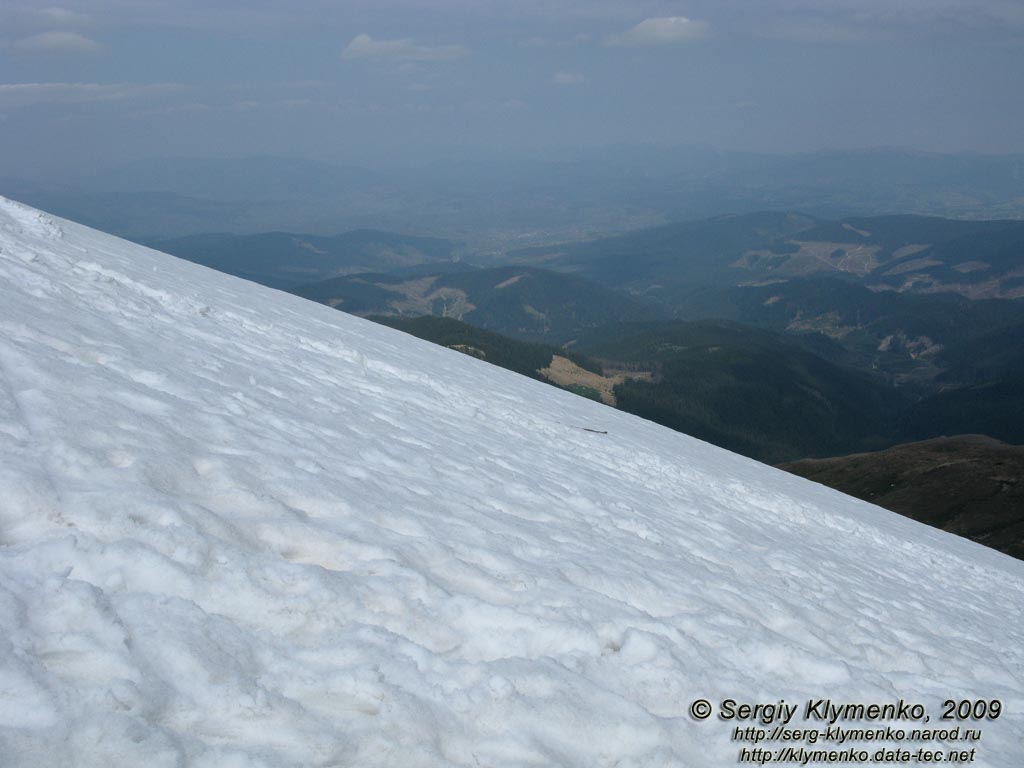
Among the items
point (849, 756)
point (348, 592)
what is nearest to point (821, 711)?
point (849, 756)

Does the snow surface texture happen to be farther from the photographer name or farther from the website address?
the website address

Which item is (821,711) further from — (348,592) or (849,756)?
(348,592)

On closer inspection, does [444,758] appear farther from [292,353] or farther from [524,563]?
[292,353]

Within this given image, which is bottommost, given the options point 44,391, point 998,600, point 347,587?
point 998,600

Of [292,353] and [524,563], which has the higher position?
[292,353]

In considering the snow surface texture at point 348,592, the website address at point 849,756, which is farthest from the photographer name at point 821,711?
the website address at point 849,756

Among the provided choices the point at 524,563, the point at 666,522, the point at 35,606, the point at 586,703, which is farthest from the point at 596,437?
the point at 35,606

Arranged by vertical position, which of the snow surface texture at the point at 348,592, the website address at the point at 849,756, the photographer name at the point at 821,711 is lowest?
the website address at the point at 849,756

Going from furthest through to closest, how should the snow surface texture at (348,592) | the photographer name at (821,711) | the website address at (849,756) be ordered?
the photographer name at (821,711)
the website address at (849,756)
the snow surface texture at (348,592)

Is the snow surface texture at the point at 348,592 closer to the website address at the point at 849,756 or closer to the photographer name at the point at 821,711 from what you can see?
the photographer name at the point at 821,711
